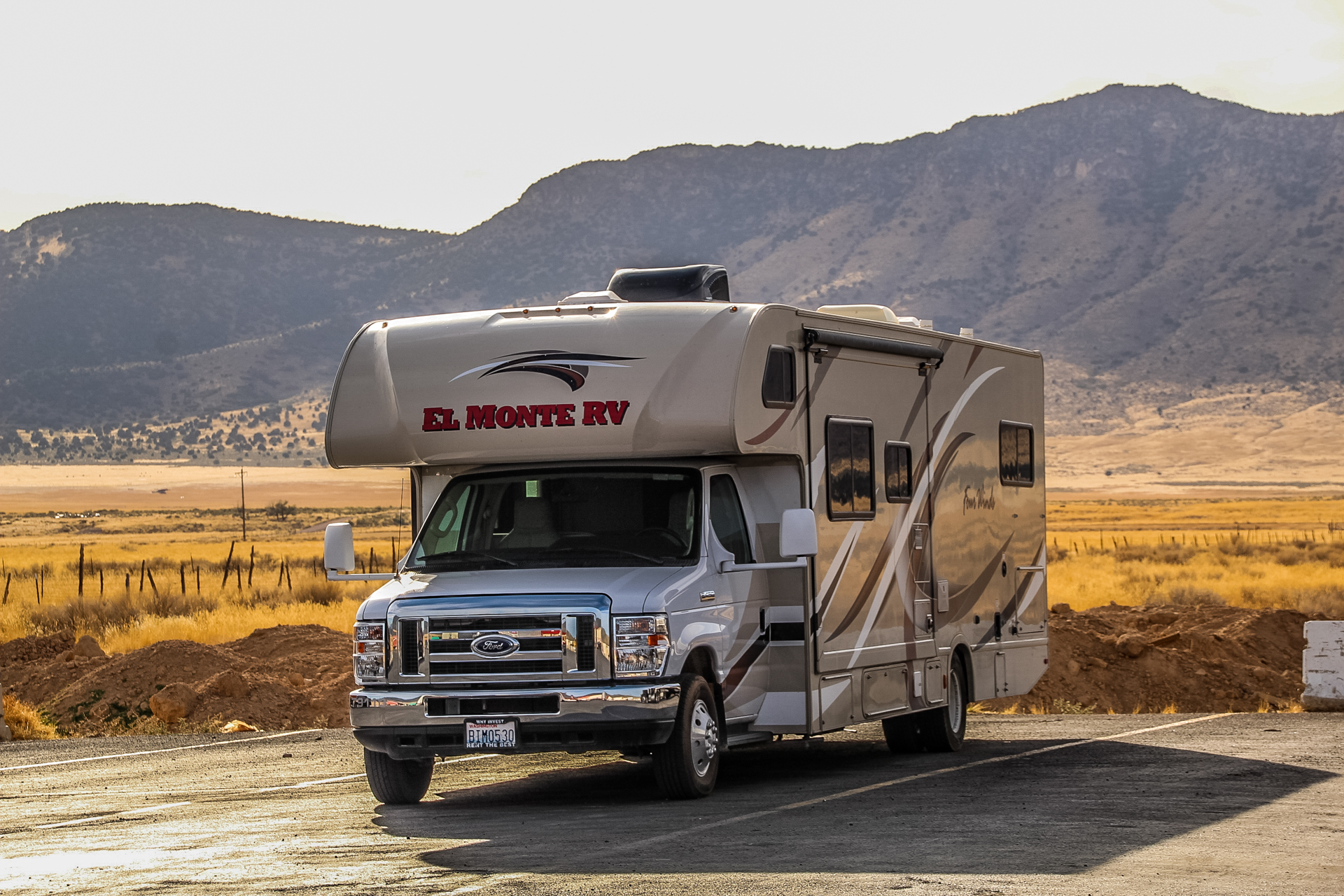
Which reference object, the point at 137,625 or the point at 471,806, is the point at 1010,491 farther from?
the point at 137,625

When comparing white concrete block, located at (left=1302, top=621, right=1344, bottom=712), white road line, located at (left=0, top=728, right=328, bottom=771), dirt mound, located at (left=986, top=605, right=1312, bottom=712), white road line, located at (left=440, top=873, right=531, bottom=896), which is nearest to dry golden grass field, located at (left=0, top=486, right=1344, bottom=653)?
dirt mound, located at (left=986, top=605, right=1312, bottom=712)

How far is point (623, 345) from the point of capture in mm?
12391

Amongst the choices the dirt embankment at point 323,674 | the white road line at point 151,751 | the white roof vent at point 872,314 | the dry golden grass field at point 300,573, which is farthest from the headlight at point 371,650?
the dry golden grass field at point 300,573

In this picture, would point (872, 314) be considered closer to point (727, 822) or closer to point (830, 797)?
point (830, 797)

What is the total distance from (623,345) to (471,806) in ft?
10.6

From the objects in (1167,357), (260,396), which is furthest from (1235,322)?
(260,396)

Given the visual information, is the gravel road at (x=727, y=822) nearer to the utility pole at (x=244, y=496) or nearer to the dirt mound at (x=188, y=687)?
the dirt mound at (x=188, y=687)

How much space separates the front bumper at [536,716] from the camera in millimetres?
11477

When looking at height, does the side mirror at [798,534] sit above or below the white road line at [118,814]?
above

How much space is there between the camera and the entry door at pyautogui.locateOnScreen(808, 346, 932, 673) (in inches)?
529

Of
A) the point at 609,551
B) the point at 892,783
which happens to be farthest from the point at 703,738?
the point at 892,783

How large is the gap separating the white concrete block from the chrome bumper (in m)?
9.86

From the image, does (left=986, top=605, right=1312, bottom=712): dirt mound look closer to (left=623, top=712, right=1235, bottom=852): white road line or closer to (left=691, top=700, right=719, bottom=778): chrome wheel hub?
(left=623, top=712, right=1235, bottom=852): white road line

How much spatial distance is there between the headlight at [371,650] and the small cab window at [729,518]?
2313mm
